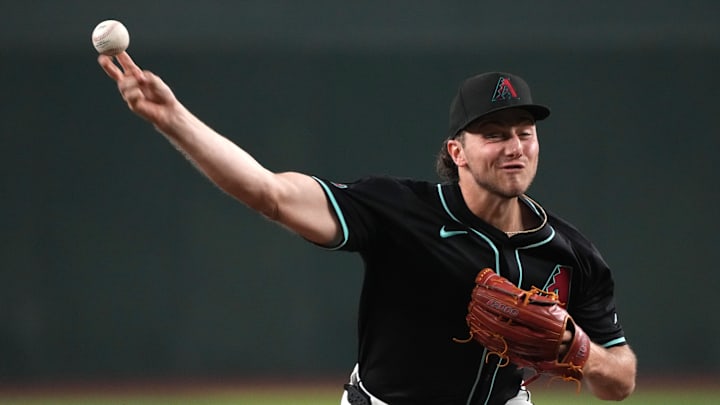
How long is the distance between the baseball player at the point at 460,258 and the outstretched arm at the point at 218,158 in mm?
150

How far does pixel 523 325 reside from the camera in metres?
3.31

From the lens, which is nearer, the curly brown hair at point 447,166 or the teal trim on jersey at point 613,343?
the teal trim on jersey at point 613,343

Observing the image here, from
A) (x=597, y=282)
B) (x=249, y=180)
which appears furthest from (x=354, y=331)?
(x=249, y=180)

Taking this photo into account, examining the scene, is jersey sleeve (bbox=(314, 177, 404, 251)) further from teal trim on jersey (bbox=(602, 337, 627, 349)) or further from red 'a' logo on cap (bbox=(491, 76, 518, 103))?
teal trim on jersey (bbox=(602, 337, 627, 349))

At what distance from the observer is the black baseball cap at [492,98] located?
11.4ft

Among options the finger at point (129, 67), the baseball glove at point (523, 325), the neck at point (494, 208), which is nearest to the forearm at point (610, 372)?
the baseball glove at point (523, 325)

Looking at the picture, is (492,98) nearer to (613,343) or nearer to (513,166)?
(513,166)

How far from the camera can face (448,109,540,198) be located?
11.3 feet

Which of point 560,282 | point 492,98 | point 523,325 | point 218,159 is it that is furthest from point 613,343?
point 218,159

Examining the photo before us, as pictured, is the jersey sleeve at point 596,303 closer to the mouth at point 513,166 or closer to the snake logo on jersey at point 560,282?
the snake logo on jersey at point 560,282

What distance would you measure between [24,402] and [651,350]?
5898mm

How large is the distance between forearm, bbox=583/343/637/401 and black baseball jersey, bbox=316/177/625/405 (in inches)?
8.1

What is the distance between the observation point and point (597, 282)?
3.68 m

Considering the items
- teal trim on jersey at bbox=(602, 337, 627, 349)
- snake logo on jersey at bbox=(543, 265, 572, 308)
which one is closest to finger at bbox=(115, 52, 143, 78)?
snake logo on jersey at bbox=(543, 265, 572, 308)
